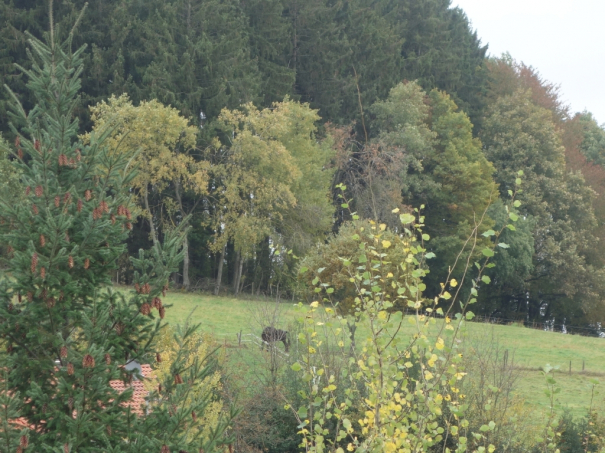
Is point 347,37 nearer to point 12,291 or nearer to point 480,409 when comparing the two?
point 480,409

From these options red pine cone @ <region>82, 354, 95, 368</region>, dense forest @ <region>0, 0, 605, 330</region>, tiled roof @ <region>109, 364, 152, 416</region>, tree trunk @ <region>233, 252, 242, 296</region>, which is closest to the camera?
red pine cone @ <region>82, 354, 95, 368</region>

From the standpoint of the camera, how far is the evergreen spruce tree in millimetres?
6117

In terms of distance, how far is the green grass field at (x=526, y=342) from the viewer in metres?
25.3

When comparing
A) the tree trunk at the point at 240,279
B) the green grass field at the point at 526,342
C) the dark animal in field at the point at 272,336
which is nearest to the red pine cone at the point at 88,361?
the dark animal in field at the point at 272,336

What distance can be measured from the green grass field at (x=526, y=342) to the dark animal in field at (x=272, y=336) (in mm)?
512

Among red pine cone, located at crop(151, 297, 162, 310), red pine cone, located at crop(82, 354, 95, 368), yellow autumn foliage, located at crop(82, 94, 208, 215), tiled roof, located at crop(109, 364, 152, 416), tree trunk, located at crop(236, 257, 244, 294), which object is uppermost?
yellow autumn foliage, located at crop(82, 94, 208, 215)

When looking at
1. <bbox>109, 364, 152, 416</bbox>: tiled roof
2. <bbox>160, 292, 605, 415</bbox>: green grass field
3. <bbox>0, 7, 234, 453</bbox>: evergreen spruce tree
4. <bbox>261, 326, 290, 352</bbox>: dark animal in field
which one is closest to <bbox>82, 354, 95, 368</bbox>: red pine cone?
<bbox>0, 7, 234, 453</bbox>: evergreen spruce tree

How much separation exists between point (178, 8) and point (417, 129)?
15626mm

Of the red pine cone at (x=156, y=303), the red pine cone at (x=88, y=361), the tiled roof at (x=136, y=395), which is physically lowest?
the tiled roof at (x=136, y=395)

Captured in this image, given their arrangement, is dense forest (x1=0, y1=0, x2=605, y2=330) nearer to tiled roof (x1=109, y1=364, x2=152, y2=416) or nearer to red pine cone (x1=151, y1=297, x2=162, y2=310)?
tiled roof (x1=109, y1=364, x2=152, y2=416)

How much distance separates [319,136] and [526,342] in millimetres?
18079

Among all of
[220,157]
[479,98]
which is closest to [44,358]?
[220,157]

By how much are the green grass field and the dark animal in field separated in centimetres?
51

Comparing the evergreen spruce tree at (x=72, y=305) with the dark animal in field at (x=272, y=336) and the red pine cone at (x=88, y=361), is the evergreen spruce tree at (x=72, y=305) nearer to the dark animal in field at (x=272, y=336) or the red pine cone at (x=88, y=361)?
the red pine cone at (x=88, y=361)
